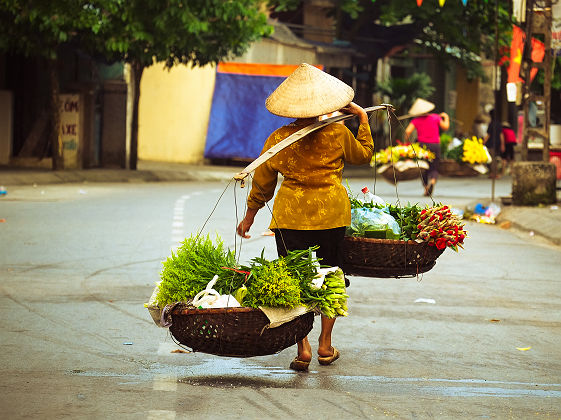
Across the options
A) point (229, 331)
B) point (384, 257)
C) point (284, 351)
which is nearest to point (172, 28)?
point (284, 351)

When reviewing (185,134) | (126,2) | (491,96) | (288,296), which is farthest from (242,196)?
(491,96)

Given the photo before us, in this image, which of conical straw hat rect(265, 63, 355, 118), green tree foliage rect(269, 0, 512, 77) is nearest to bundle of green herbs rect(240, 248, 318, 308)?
conical straw hat rect(265, 63, 355, 118)

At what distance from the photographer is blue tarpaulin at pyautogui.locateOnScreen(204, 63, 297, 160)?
1319 inches

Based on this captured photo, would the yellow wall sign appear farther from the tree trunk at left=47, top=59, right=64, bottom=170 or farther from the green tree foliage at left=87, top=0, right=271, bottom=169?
the green tree foliage at left=87, top=0, right=271, bottom=169

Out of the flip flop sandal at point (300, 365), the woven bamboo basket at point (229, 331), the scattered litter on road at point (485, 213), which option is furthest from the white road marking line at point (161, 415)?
the scattered litter on road at point (485, 213)

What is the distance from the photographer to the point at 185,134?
34.8m

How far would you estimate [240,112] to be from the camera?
3384cm

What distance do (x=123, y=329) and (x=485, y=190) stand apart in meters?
18.8

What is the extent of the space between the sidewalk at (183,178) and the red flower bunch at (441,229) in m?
7.93

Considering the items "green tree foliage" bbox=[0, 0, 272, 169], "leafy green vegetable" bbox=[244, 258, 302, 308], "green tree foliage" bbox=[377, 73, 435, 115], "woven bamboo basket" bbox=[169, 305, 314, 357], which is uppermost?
"green tree foliage" bbox=[0, 0, 272, 169]

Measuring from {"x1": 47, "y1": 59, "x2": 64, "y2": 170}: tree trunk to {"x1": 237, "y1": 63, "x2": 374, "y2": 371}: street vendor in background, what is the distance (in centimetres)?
1951

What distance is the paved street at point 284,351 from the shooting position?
5809 millimetres

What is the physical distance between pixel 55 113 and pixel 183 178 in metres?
3.89

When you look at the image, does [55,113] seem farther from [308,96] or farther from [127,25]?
[308,96]
